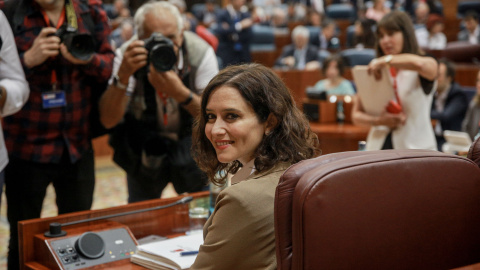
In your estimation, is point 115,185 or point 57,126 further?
point 115,185

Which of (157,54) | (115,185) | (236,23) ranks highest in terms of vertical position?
(157,54)

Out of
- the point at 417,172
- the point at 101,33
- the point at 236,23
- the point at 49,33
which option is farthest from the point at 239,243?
the point at 236,23

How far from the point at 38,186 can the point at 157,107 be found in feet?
1.77

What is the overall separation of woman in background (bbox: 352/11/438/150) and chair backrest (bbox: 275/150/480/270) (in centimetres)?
143

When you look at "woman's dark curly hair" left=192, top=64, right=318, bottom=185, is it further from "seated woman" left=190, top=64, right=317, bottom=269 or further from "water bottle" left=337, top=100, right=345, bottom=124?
"water bottle" left=337, top=100, right=345, bottom=124

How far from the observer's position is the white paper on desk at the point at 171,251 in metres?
1.46

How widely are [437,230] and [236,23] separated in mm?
7881

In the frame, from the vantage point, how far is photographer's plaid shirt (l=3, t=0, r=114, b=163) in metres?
2.10

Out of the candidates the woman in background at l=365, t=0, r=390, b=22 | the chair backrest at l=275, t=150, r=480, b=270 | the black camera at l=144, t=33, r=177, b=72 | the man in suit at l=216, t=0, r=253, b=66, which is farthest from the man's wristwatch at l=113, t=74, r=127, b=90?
the woman in background at l=365, t=0, r=390, b=22

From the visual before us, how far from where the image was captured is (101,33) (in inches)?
90.4

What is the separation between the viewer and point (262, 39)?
984 centimetres

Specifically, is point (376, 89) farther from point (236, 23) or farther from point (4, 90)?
point (236, 23)

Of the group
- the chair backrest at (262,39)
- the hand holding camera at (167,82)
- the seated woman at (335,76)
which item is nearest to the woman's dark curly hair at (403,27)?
the hand holding camera at (167,82)

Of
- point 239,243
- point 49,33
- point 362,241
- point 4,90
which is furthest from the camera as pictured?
point 49,33
